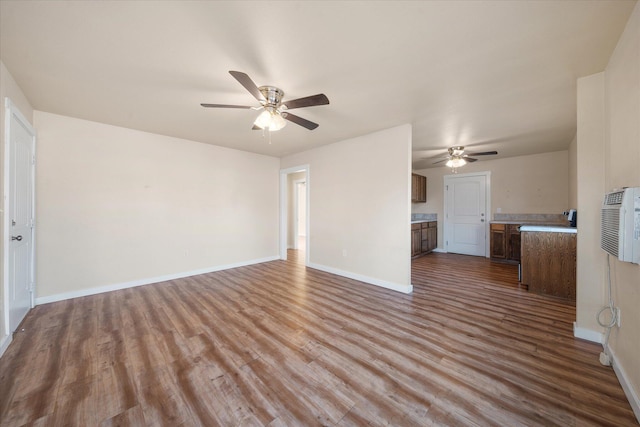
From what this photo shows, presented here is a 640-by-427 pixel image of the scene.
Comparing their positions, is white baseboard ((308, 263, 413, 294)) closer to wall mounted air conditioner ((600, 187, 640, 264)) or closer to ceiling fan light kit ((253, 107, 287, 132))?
wall mounted air conditioner ((600, 187, 640, 264))

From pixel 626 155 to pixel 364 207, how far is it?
275cm

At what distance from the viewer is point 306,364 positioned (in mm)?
1867

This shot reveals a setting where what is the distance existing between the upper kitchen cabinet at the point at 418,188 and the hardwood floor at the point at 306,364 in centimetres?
345

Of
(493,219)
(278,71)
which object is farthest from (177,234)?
(493,219)

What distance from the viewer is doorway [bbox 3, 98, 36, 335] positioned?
84.1 inches

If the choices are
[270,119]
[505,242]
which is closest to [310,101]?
[270,119]

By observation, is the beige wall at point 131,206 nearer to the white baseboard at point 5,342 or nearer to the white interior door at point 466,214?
the white baseboard at point 5,342

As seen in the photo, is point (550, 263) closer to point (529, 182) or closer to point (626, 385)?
point (626, 385)

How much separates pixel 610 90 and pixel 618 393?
90.6 inches

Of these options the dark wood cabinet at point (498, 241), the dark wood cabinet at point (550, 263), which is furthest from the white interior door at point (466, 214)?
the dark wood cabinet at point (550, 263)

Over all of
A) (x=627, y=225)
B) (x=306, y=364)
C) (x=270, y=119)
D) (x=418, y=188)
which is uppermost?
(x=270, y=119)

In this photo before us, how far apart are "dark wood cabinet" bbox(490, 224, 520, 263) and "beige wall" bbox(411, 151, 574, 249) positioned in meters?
0.65

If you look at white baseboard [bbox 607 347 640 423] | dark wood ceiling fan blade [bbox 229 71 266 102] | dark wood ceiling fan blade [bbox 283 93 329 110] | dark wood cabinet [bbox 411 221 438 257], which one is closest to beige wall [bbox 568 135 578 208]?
dark wood cabinet [bbox 411 221 438 257]

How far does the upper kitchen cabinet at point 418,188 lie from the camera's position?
20.3 ft
